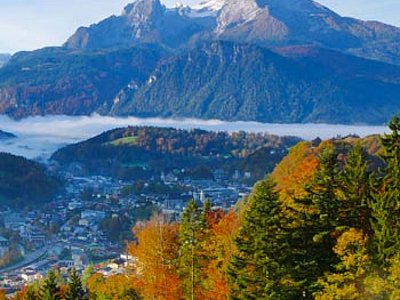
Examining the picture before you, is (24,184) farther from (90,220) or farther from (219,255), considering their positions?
(219,255)

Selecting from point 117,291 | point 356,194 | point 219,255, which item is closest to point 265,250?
point 356,194

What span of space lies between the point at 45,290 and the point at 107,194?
135657 millimetres

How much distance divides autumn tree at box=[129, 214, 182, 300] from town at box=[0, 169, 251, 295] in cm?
3136

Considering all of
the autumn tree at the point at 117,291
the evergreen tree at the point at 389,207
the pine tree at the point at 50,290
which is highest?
the evergreen tree at the point at 389,207

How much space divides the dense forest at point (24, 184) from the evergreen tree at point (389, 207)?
455ft

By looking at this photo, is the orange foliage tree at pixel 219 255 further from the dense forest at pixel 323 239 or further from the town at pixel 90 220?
the town at pixel 90 220

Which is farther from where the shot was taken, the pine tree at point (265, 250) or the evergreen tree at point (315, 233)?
the evergreen tree at point (315, 233)

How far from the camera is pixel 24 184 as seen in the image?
169125 millimetres

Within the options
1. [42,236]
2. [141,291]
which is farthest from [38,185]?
[141,291]

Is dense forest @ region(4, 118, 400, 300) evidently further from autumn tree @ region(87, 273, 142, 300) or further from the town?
the town

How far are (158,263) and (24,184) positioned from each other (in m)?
139

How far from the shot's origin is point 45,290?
112ft

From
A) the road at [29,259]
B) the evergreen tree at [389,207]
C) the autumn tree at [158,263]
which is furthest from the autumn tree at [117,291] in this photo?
the road at [29,259]

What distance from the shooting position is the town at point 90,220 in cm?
9262
